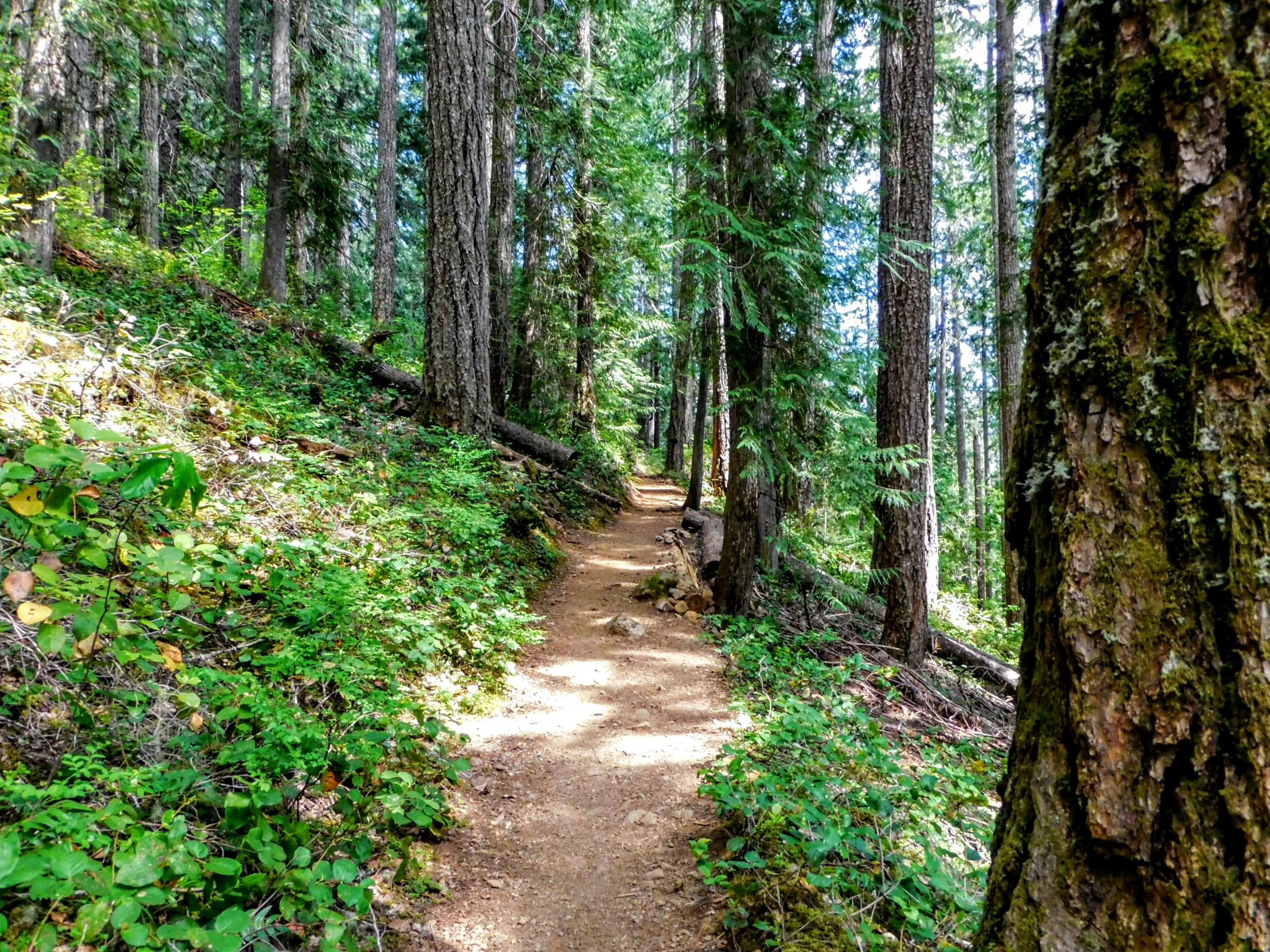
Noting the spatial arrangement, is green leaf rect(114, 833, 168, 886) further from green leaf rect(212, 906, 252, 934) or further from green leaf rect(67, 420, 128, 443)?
green leaf rect(67, 420, 128, 443)

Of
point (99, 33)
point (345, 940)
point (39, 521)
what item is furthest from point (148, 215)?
point (345, 940)

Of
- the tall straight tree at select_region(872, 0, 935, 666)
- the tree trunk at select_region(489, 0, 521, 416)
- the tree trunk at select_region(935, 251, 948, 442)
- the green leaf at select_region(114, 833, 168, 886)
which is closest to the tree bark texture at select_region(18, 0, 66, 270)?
the tree trunk at select_region(489, 0, 521, 416)

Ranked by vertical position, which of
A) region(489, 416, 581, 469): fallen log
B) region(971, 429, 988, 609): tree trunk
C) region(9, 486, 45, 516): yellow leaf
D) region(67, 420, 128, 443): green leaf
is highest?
region(489, 416, 581, 469): fallen log

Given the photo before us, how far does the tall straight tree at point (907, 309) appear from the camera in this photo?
673cm

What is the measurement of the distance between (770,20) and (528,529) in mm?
6173

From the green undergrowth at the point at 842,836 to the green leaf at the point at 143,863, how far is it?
2.05 m

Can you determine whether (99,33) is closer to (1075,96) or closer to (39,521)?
(39,521)

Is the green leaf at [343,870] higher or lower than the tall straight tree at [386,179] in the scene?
lower

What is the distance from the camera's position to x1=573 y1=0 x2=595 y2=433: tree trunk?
12.6 meters

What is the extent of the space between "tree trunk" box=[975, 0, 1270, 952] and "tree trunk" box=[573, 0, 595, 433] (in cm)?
1277

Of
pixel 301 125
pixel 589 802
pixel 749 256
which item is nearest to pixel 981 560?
pixel 749 256

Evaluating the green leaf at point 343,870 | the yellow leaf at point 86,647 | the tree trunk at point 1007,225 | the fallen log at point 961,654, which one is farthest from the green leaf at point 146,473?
the tree trunk at point 1007,225

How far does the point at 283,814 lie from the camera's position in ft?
8.86

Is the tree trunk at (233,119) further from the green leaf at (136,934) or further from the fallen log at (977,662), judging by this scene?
the fallen log at (977,662)
